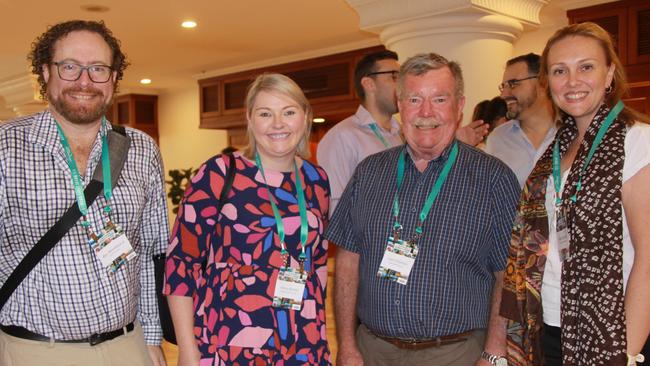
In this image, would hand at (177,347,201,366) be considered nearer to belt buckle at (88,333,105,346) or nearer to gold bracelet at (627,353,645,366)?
belt buckle at (88,333,105,346)

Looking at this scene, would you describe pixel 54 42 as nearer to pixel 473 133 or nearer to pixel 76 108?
pixel 76 108

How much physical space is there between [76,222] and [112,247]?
5.2 inches

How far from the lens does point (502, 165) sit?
2.25 m

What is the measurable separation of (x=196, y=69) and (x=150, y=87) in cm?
191

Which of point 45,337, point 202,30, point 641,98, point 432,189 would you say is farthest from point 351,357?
point 202,30

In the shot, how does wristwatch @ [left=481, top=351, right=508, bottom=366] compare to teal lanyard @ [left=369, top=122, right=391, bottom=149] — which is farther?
teal lanyard @ [left=369, top=122, right=391, bottom=149]

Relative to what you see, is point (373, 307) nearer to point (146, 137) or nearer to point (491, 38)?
point (146, 137)

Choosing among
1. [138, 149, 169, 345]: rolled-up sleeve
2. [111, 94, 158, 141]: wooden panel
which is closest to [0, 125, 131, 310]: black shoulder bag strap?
[138, 149, 169, 345]: rolled-up sleeve

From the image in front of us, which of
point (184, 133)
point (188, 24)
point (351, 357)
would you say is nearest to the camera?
point (351, 357)

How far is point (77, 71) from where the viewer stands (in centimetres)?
212

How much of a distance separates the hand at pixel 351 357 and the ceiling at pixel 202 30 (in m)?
4.57

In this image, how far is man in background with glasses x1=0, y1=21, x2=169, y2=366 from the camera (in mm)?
2021

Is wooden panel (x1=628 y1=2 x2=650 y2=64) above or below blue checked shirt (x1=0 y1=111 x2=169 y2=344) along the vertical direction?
above

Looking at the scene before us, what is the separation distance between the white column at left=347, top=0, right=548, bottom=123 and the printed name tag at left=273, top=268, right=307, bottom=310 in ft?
8.26
